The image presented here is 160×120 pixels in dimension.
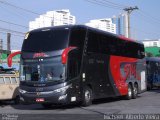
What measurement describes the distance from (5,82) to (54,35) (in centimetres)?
688

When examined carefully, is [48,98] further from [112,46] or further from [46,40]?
[112,46]

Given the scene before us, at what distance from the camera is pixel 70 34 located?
754 inches

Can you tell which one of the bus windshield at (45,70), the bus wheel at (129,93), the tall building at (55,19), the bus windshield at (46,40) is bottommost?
the bus wheel at (129,93)

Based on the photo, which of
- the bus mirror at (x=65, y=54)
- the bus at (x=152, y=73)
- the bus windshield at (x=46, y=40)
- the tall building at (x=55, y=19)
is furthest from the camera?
the tall building at (x=55, y=19)

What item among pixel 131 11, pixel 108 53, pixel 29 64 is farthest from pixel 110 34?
pixel 131 11

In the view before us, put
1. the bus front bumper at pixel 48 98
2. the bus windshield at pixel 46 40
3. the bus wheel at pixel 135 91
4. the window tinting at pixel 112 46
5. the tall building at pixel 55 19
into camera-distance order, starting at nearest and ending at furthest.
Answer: the bus front bumper at pixel 48 98 → the bus windshield at pixel 46 40 → the window tinting at pixel 112 46 → the bus wheel at pixel 135 91 → the tall building at pixel 55 19

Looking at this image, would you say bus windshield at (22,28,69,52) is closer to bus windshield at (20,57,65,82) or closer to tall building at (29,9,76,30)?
bus windshield at (20,57,65,82)

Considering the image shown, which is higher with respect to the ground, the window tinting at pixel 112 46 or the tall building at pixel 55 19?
the tall building at pixel 55 19

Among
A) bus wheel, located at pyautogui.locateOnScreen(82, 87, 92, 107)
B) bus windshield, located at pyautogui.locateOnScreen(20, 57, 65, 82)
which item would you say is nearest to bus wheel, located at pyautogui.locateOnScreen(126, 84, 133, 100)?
bus wheel, located at pyautogui.locateOnScreen(82, 87, 92, 107)

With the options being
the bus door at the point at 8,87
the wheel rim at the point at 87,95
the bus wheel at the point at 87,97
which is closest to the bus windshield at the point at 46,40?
the bus wheel at the point at 87,97

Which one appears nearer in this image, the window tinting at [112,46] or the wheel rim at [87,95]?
the wheel rim at [87,95]

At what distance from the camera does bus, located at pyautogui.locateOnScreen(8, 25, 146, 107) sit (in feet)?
61.5

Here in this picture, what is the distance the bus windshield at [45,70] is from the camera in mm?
18703

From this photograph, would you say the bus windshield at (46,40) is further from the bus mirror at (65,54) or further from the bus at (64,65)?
the bus mirror at (65,54)
